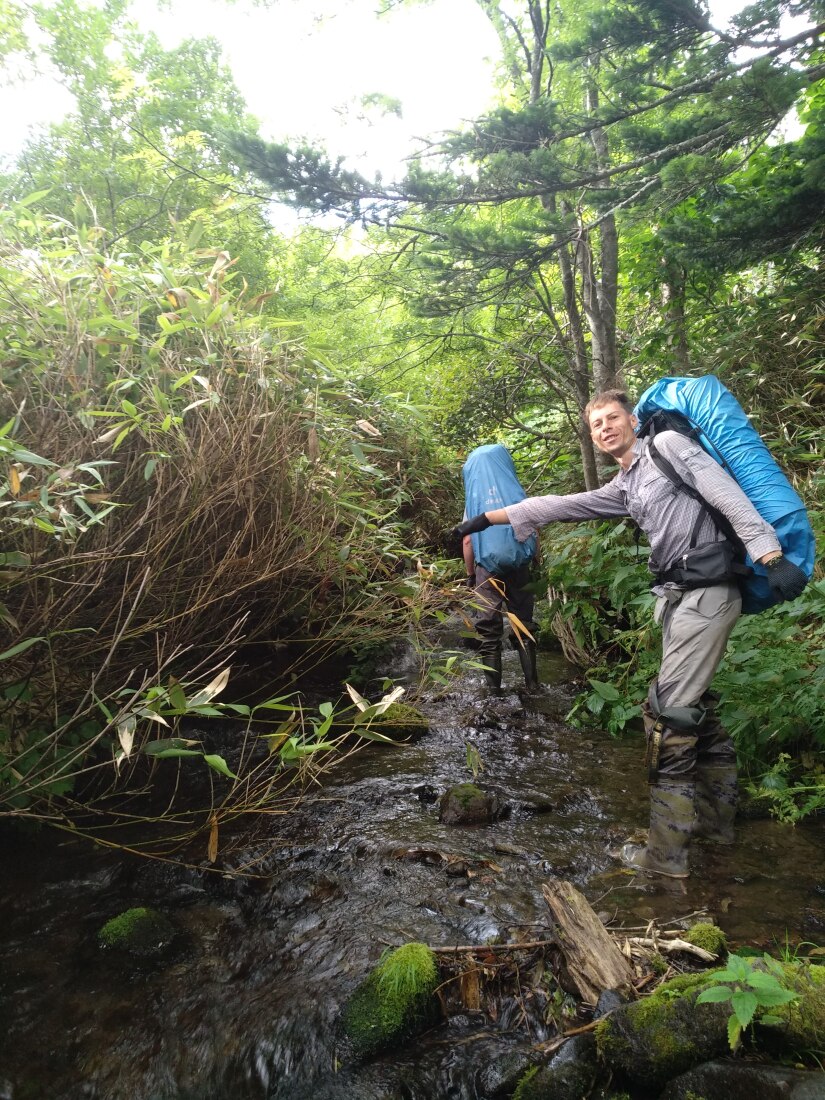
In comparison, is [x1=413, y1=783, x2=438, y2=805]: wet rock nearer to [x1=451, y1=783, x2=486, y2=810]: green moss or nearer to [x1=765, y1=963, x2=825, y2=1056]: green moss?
[x1=451, y1=783, x2=486, y2=810]: green moss

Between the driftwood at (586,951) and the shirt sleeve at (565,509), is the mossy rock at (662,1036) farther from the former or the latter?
the shirt sleeve at (565,509)

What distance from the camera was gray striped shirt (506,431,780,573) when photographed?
2.67 metres

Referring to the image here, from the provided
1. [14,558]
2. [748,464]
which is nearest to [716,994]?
[748,464]

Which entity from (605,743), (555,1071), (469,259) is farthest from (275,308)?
(555,1071)

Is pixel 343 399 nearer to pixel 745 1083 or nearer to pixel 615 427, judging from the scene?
pixel 615 427

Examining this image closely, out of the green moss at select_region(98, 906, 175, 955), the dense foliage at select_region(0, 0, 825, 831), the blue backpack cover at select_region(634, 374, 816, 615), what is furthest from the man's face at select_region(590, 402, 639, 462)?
the green moss at select_region(98, 906, 175, 955)

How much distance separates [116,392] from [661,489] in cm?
258

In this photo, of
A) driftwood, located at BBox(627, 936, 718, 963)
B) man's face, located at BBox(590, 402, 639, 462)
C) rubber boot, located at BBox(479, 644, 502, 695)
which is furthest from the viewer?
rubber boot, located at BBox(479, 644, 502, 695)

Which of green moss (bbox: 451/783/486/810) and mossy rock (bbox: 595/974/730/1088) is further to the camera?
green moss (bbox: 451/783/486/810)

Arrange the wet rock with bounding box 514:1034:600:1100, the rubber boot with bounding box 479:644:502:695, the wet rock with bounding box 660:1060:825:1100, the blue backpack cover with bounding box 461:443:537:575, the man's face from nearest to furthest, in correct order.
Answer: the wet rock with bounding box 660:1060:825:1100, the wet rock with bounding box 514:1034:600:1100, the man's face, the blue backpack cover with bounding box 461:443:537:575, the rubber boot with bounding box 479:644:502:695

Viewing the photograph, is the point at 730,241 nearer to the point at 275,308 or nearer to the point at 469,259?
the point at 469,259

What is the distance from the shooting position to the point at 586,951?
85.1 inches

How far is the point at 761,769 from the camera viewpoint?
3.66m

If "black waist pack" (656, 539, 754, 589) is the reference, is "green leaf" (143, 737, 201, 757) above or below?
below
